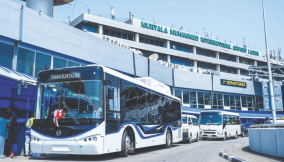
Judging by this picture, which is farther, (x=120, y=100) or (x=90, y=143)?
(x=120, y=100)

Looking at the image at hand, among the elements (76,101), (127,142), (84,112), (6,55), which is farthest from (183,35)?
(84,112)

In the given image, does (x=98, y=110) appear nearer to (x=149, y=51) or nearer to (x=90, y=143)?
(x=90, y=143)

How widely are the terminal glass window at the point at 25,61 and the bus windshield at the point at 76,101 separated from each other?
8.29 metres

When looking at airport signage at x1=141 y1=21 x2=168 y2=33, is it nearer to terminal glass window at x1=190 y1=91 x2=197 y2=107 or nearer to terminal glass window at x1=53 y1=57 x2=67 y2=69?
terminal glass window at x1=190 y1=91 x2=197 y2=107

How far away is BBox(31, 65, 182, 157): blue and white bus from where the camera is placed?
8.99 m

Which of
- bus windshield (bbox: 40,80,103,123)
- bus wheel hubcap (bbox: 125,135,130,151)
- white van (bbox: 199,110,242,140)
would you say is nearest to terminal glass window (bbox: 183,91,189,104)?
white van (bbox: 199,110,242,140)

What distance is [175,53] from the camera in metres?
48.4

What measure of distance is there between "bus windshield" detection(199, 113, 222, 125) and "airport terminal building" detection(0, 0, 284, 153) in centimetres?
551

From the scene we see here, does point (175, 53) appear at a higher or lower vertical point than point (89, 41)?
higher

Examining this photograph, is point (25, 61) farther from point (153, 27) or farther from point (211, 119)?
point (153, 27)

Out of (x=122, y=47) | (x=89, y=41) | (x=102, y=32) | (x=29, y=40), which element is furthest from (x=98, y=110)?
(x=102, y=32)

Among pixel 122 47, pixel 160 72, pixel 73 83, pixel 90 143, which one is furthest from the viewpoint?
pixel 160 72

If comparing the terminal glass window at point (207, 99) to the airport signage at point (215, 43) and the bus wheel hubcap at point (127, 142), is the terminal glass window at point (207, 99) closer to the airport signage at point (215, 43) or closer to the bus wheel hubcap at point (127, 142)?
the airport signage at point (215, 43)

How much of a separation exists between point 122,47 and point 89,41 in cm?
492
